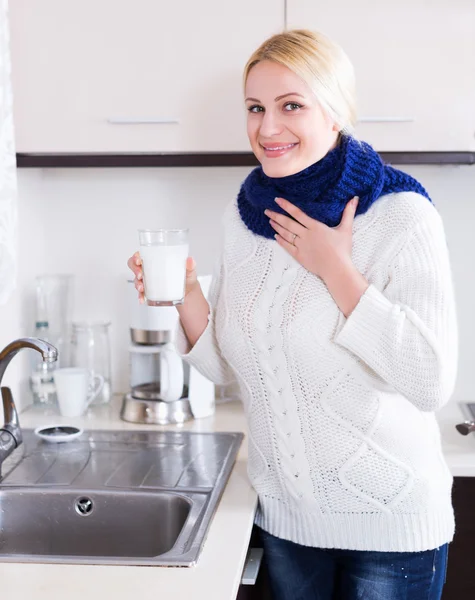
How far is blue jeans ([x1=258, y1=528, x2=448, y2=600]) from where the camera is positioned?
4.81 feet

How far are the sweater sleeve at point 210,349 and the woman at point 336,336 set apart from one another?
0.10m

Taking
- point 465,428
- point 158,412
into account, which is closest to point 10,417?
point 158,412

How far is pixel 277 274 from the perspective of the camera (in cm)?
151

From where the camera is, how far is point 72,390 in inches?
83.7

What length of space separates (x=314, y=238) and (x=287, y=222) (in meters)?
0.07

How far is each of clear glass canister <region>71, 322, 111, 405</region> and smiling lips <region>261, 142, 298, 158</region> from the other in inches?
38.3

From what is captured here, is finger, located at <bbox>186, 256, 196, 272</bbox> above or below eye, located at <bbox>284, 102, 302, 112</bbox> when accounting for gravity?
below

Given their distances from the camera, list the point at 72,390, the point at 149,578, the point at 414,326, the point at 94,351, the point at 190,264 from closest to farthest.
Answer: the point at 149,578, the point at 414,326, the point at 190,264, the point at 72,390, the point at 94,351

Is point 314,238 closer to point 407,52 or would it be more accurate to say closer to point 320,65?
point 320,65

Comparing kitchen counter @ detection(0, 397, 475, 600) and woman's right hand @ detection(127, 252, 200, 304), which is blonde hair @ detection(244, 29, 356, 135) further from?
kitchen counter @ detection(0, 397, 475, 600)

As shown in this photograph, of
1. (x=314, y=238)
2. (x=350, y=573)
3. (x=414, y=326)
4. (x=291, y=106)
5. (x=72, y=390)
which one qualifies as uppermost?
(x=291, y=106)

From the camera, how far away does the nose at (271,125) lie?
1.44 m

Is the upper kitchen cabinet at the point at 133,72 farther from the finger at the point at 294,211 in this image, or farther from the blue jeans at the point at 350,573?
the blue jeans at the point at 350,573

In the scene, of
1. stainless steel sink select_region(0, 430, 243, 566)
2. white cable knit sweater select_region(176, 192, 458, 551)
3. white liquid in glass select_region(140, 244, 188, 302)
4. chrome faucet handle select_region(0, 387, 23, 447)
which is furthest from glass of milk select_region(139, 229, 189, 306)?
chrome faucet handle select_region(0, 387, 23, 447)
